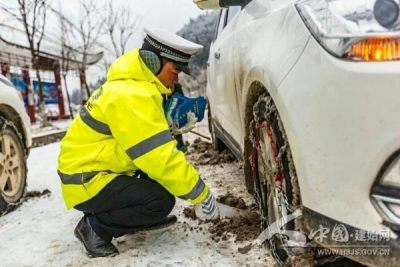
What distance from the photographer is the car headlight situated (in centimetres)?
114

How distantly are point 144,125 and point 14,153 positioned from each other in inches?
77.4

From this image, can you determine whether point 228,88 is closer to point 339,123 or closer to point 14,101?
point 339,123

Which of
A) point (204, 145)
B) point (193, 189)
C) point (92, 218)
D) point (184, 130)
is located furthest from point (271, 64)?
point (204, 145)

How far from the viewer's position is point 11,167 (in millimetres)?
3320

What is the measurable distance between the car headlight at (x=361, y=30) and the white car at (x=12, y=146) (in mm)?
2707

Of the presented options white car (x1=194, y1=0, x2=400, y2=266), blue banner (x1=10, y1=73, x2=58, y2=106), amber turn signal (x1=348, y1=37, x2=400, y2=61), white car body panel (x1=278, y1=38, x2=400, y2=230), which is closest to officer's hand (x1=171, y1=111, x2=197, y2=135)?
white car (x1=194, y1=0, x2=400, y2=266)

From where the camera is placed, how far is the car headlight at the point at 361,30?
1136mm

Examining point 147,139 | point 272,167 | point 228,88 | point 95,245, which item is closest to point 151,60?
point 147,139

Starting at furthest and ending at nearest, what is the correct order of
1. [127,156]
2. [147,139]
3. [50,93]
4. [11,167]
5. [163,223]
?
1. [50,93]
2. [11,167]
3. [163,223]
4. [127,156]
5. [147,139]

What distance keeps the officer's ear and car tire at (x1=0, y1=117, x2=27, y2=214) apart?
1.68 m

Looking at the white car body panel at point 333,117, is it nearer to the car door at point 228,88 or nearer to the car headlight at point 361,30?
the car headlight at point 361,30

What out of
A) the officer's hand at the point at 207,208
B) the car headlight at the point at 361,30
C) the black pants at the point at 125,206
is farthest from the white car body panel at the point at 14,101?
the car headlight at the point at 361,30

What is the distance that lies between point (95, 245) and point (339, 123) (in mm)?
1506

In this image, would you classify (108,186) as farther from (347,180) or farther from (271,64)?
(347,180)
